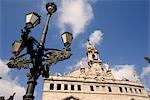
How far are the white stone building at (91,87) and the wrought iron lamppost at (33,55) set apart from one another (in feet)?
76.2

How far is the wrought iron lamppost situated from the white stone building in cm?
2323

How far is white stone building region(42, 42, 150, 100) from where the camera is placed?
1139 inches

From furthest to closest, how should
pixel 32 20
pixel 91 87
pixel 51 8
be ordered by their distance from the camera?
1. pixel 91 87
2. pixel 51 8
3. pixel 32 20

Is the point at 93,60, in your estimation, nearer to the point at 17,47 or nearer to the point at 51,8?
the point at 51,8

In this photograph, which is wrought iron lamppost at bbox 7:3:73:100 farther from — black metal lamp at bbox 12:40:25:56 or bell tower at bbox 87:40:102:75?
bell tower at bbox 87:40:102:75

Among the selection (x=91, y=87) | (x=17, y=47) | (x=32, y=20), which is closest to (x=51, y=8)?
(x=32, y=20)

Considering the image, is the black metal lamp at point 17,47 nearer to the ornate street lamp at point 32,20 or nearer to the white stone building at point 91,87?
the ornate street lamp at point 32,20

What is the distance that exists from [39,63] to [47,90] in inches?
942

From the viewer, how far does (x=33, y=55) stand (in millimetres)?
5422

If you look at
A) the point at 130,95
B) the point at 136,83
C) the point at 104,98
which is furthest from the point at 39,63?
the point at 136,83

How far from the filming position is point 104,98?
2989 cm

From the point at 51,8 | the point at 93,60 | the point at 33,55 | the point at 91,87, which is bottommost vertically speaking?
the point at 33,55

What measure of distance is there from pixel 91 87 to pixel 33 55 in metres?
26.2

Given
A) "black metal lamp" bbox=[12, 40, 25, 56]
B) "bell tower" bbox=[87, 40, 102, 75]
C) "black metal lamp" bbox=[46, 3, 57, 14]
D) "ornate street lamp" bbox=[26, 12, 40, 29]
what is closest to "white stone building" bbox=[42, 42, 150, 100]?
"bell tower" bbox=[87, 40, 102, 75]
